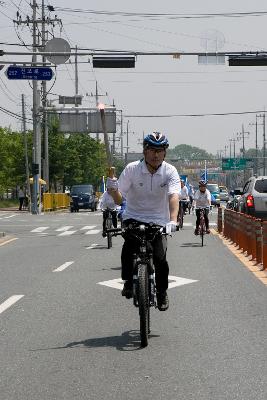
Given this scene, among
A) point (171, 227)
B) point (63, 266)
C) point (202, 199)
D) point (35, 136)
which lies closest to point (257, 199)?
point (202, 199)

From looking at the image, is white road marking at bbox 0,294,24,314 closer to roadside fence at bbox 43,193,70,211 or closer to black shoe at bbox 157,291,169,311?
black shoe at bbox 157,291,169,311

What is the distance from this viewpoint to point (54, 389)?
5.84m

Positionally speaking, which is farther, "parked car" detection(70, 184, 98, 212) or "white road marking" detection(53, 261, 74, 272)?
"parked car" detection(70, 184, 98, 212)

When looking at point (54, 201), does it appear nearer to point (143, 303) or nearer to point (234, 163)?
point (143, 303)

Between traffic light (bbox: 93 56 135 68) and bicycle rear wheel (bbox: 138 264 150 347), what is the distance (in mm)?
22346

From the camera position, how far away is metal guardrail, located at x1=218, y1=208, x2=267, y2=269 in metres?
14.8

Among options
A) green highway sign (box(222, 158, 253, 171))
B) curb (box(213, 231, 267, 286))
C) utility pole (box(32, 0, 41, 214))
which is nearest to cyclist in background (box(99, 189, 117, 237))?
curb (box(213, 231, 267, 286))

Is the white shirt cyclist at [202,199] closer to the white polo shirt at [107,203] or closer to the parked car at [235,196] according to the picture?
the parked car at [235,196]

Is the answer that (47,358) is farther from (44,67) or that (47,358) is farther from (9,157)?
(9,157)

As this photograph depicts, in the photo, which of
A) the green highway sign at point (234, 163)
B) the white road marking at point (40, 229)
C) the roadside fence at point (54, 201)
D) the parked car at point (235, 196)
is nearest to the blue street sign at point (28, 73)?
the white road marking at point (40, 229)

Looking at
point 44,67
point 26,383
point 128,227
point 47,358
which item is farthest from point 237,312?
point 44,67

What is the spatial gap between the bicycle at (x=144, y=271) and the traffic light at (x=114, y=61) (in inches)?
863

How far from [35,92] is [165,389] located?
46685 mm

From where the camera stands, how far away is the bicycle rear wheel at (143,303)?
7281mm
